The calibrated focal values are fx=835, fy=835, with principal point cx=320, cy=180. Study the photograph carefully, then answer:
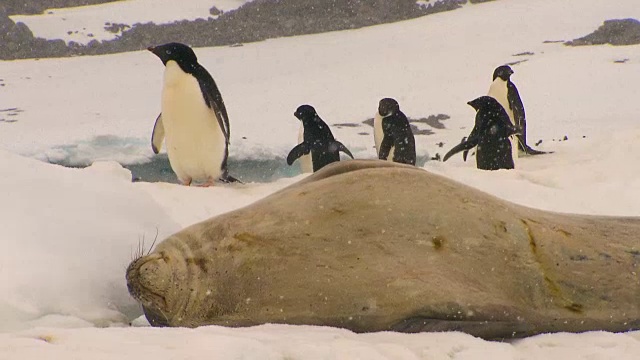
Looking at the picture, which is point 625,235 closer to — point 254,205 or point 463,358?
point 463,358

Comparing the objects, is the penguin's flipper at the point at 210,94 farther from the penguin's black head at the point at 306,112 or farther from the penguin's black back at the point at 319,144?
the penguin's black head at the point at 306,112

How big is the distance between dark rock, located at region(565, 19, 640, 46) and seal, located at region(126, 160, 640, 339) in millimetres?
17432

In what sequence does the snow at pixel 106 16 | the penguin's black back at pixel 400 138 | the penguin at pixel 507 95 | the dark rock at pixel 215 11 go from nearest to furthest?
the penguin's black back at pixel 400 138 < the penguin at pixel 507 95 < the snow at pixel 106 16 < the dark rock at pixel 215 11

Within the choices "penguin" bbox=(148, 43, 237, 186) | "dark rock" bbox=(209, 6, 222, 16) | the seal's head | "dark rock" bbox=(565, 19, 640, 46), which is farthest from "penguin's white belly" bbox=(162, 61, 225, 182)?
"dark rock" bbox=(209, 6, 222, 16)

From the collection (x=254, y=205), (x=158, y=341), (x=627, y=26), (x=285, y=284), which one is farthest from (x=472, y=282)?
(x=627, y=26)

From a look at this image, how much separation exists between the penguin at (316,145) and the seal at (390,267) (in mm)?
4828

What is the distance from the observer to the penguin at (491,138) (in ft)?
Answer: 25.3

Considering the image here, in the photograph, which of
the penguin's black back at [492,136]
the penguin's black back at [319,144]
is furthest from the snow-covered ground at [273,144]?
the penguin's black back at [319,144]

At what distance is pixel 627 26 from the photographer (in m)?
19.1

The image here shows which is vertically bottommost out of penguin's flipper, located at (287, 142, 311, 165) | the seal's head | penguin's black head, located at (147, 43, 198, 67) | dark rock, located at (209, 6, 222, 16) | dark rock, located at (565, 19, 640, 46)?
penguin's flipper, located at (287, 142, 311, 165)

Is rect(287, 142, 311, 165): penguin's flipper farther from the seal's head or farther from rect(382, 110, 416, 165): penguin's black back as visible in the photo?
the seal's head

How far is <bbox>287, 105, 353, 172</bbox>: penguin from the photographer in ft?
25.0

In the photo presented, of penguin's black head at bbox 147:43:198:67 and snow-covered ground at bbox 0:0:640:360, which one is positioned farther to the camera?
penguin's black head at bbox 147:43:198:67

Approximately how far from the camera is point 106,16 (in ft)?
76.8
